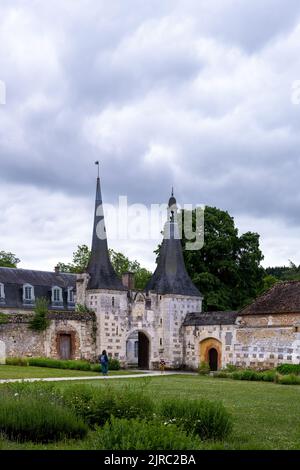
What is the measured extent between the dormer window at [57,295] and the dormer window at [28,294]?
1727 millimetres

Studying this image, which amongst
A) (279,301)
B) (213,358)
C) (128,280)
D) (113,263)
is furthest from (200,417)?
(113,263)

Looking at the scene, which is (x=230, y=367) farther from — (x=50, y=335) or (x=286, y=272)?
(x=286, y=272)

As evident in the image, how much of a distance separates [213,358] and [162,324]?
3615mm

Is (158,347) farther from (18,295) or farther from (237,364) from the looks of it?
(18,295)

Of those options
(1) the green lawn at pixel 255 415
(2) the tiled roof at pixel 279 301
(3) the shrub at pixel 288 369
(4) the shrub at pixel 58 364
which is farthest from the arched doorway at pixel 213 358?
(1) the green lawn at pixel 255 415

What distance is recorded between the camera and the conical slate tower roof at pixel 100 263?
3672 cm

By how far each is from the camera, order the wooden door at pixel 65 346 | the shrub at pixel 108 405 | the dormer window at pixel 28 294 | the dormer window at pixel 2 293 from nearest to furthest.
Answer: the shrub at pixel 108 405
the wooden door at pixel 65 346
the dormer window at pixel 2 293
the dormer window at pixel 28 294

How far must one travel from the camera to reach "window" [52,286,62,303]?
152ft

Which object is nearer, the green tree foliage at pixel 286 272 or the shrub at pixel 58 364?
the shrub at pixel 58 364

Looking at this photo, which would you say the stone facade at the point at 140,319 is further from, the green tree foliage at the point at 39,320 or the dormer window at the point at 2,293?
the dormer window at the point at 2,293

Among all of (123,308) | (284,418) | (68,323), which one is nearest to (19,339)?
(68,323)

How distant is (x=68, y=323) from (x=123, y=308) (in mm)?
3446
